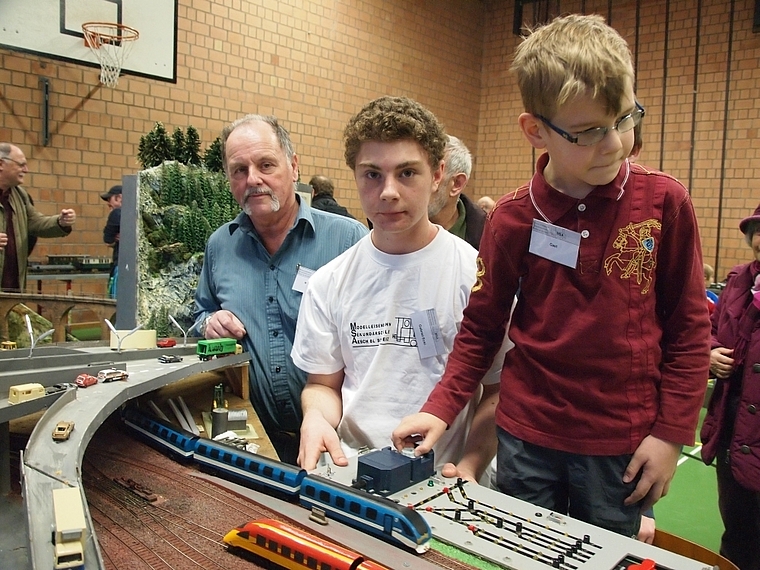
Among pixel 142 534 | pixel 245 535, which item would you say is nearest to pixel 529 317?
pixel 245 535

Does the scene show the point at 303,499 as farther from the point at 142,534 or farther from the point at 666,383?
the point at 666,383

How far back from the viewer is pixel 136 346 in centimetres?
173

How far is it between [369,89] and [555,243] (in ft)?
26.2

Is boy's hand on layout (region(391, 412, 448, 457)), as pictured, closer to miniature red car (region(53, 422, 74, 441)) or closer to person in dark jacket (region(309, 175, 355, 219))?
miniature red car (region(53, 422, 74, 441))

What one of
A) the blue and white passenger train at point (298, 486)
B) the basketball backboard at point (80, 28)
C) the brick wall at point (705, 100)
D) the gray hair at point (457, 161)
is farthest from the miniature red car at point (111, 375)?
the brick wall at point (705, 100)

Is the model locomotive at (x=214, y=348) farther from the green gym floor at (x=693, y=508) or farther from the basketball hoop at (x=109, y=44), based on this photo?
the basketball hoop at (x=109, y=44)

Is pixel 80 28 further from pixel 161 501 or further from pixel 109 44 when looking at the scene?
pixel 161 501

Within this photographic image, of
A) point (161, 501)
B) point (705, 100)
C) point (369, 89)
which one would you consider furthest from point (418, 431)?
point (705, 100)

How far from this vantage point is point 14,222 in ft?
16.1

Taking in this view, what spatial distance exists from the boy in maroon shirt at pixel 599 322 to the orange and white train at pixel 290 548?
0.37 meters

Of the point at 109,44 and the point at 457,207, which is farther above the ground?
the point at 109,44

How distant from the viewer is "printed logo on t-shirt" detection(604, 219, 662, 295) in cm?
121

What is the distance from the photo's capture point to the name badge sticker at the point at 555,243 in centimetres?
125

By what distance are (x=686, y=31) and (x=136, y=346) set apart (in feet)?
30.1
